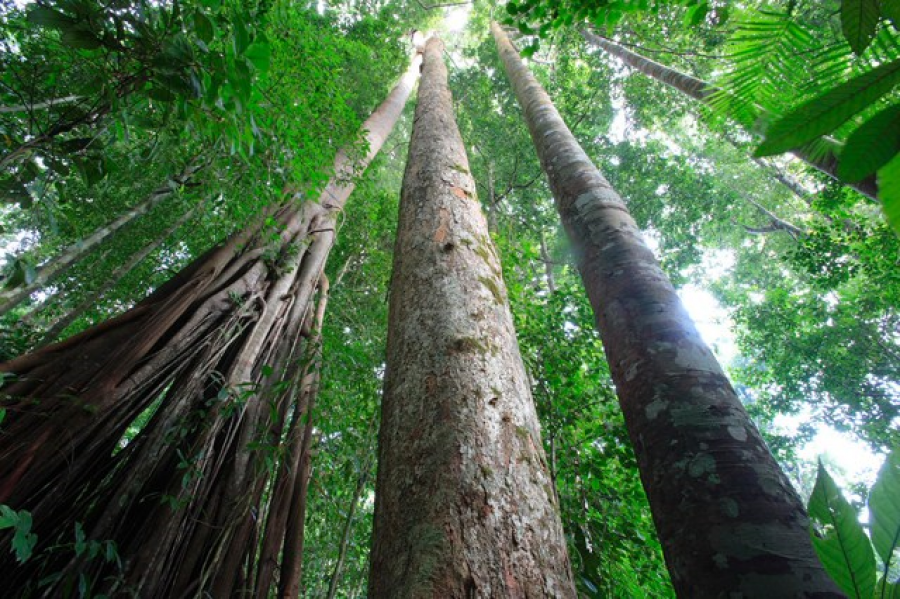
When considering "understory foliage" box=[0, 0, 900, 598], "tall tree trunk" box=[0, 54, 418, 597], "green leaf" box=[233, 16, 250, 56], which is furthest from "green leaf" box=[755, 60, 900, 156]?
"tall tree trunk" box=[0, 54, 418, 597]

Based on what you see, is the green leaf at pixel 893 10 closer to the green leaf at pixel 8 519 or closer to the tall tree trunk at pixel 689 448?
the tall tree trunk at pixel 689 448

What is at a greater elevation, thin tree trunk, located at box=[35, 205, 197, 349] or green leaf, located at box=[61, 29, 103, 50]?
thin tree trunk, located at box=[35, 205, 197, 349]

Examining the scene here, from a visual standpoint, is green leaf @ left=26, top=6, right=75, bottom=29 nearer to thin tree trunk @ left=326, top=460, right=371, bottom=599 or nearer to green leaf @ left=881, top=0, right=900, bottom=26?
green leaf @ left=881, top=0, right=900, bottom=26

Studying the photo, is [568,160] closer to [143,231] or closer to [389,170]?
[143,231]

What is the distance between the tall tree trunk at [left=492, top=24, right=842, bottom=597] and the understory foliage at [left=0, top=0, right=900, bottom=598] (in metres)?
0.40

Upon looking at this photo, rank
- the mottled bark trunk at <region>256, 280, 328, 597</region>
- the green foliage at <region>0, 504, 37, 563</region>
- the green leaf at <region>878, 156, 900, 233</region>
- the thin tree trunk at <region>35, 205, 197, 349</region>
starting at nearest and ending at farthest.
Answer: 1. the green leaf at <region>878, 156, 900, 233</region>
2. the green foliage at <region>0, 504, 37, 563</region>
3. the mottled bark trunk at <region>256, 280, 328, 597</region>
4. the thin tree trunk at <region>35, 205, 197, 349</region>

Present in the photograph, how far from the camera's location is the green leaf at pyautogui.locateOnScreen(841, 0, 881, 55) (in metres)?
0.43

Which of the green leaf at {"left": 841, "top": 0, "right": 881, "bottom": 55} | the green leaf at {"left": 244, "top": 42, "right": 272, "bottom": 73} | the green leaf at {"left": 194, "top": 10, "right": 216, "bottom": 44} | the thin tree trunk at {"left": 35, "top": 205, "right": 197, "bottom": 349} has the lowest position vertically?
the green leaf at {"left": 841, "top": 0, "right": 881, "bottom": 55}

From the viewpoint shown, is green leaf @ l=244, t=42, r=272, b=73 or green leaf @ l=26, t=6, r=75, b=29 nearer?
green leaf @ l=26, t=6, r=75, b=29

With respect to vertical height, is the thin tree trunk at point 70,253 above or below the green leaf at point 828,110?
above

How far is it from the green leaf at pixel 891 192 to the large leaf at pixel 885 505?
0.27 metres

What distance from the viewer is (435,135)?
3.03m

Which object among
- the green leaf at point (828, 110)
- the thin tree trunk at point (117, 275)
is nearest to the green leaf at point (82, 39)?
the green leaf at point (828, 110)

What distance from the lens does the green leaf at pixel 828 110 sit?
0.35m
